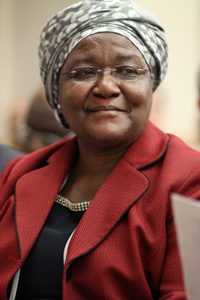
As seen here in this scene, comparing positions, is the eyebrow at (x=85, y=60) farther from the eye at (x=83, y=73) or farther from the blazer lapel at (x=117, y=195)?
the blazer lapel at (x=117, y=195)

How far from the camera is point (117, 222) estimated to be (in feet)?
5.58

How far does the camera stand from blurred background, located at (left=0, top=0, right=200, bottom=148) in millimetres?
5277

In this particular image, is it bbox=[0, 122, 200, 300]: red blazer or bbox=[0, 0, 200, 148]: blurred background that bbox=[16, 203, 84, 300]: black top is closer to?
bbox=[0, 122, 200, 300]: red blazer

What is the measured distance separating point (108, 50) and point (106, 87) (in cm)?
15

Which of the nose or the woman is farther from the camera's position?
the nose

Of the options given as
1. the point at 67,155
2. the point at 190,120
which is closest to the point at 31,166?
the point at 67,155

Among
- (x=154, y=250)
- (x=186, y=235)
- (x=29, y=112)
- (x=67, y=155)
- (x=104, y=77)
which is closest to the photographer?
(x=186, y=235)

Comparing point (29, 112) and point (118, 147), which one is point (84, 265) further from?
point (29, 112)

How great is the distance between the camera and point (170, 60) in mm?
5641

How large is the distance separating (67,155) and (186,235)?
1.13 metres

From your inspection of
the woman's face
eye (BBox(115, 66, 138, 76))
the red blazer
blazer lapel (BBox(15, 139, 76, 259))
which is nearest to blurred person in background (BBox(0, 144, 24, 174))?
blazer lapel (BBox(15, 139, 76, 259))

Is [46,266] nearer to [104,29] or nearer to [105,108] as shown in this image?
[105,108]

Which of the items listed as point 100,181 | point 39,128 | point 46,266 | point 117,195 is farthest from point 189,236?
point 39,128

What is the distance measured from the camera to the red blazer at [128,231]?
1.62 metres
